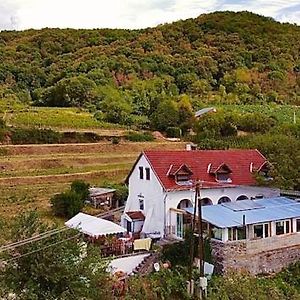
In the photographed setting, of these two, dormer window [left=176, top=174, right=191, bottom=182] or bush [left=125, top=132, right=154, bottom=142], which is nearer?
dormer window [left=176, top=174, right=191, bottom=182]

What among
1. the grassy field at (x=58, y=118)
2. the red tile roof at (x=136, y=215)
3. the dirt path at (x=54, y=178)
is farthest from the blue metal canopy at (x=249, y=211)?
the grassy field at (x=58, y=118)

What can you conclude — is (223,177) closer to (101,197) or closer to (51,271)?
(101,197)

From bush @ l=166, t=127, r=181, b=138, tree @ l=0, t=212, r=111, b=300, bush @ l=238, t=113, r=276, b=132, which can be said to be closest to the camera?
tree @ l=0, t=212, r=111, b=300

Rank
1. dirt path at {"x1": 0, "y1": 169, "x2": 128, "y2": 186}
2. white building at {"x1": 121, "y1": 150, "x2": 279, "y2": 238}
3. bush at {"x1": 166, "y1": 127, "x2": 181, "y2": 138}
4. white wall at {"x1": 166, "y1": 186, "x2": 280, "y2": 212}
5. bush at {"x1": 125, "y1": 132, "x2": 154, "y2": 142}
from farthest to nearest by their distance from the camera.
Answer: bush at {"x1": 166, "y1": 127, "x2": 181, "y2": 138} → bush at {"x1": 125, "y1": 132, "x2": 154, "y2": 142} → dirt path at {"x1": 0, "y1": 169, "x2": 128, "y2": 186} → white wall at {"x1": 166, "y1": 186, "x2": 280, "y2": 212} → white building at {"x1": 121, "y1": 150, "x2": 279, "y2": 238}

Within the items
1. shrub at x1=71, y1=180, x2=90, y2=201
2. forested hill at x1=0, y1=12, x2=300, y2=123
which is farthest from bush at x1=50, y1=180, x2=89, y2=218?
forested hill at x1=0, y1=12, x2=300, y2=123

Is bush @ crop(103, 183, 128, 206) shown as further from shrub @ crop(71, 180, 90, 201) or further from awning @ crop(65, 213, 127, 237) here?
awning @ crop(65, 213, 127, 237)

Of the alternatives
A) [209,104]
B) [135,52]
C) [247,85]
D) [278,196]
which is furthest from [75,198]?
[135,52]

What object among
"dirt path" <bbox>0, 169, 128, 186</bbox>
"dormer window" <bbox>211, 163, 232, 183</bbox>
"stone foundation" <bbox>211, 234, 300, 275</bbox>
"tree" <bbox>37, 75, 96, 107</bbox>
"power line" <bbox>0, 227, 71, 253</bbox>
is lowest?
"stone foundation" <bbox>211, 234, 300, 275</bbox>
